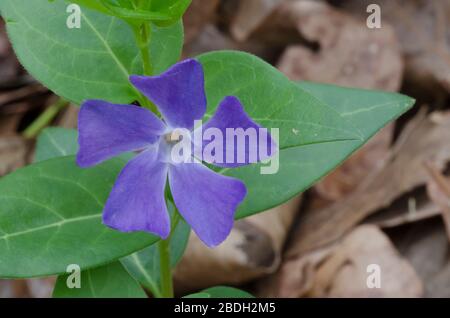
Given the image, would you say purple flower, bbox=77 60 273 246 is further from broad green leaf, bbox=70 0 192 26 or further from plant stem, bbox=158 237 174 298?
plant stem, bbox=158 237 174 298

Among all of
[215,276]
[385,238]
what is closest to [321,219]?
[385,238]

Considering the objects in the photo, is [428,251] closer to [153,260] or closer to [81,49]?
[153,260]

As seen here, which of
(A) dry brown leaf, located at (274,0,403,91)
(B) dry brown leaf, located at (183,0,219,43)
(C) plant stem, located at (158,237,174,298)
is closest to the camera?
(C) plant stem, located at (158,237,174,298)

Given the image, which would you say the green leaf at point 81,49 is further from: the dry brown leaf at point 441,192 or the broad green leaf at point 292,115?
the dry brown leaf at point 441,192

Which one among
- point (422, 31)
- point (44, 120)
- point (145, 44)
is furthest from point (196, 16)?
point (145, 44)

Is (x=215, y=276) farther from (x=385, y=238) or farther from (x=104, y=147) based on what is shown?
(x=104, y=147)

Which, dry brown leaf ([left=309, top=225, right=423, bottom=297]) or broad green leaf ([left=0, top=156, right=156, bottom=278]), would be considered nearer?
broad green leaf ([left=0, top=156, right=156, bottom=278])

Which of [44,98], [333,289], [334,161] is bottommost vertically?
[333,289]

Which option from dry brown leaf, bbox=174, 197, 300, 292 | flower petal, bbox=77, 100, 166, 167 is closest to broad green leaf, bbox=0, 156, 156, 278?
flower petal, bbox=77, 100, 166, 167
